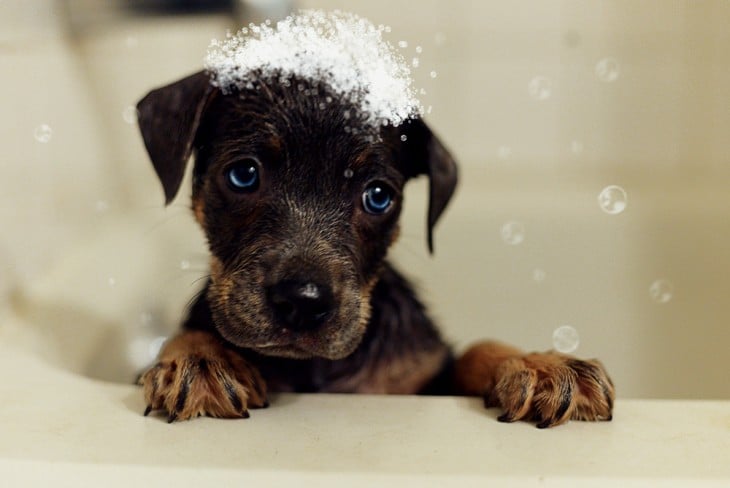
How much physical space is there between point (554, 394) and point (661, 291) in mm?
1679

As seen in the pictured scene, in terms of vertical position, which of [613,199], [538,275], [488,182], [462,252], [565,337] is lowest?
[565,337]

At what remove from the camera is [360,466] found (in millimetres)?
1351

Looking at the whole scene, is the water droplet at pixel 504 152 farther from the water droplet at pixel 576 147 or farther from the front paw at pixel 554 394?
the front paw at pixel 554 394

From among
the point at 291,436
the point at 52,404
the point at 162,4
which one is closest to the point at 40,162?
the point at 162,4

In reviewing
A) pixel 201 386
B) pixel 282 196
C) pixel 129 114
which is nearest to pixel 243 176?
pixel 282 196

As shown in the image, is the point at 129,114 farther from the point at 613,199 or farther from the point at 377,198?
the point at 613,199

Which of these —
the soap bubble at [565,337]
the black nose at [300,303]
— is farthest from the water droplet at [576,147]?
the black nose at [300,303]

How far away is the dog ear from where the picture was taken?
194cm

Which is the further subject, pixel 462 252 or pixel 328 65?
pixel 462 252

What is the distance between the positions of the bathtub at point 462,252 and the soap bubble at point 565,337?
41 mm

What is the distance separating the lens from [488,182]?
350cm

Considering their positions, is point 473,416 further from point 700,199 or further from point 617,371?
point 700,199

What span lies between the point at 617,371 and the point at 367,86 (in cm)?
160

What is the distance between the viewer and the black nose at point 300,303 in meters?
1.55
